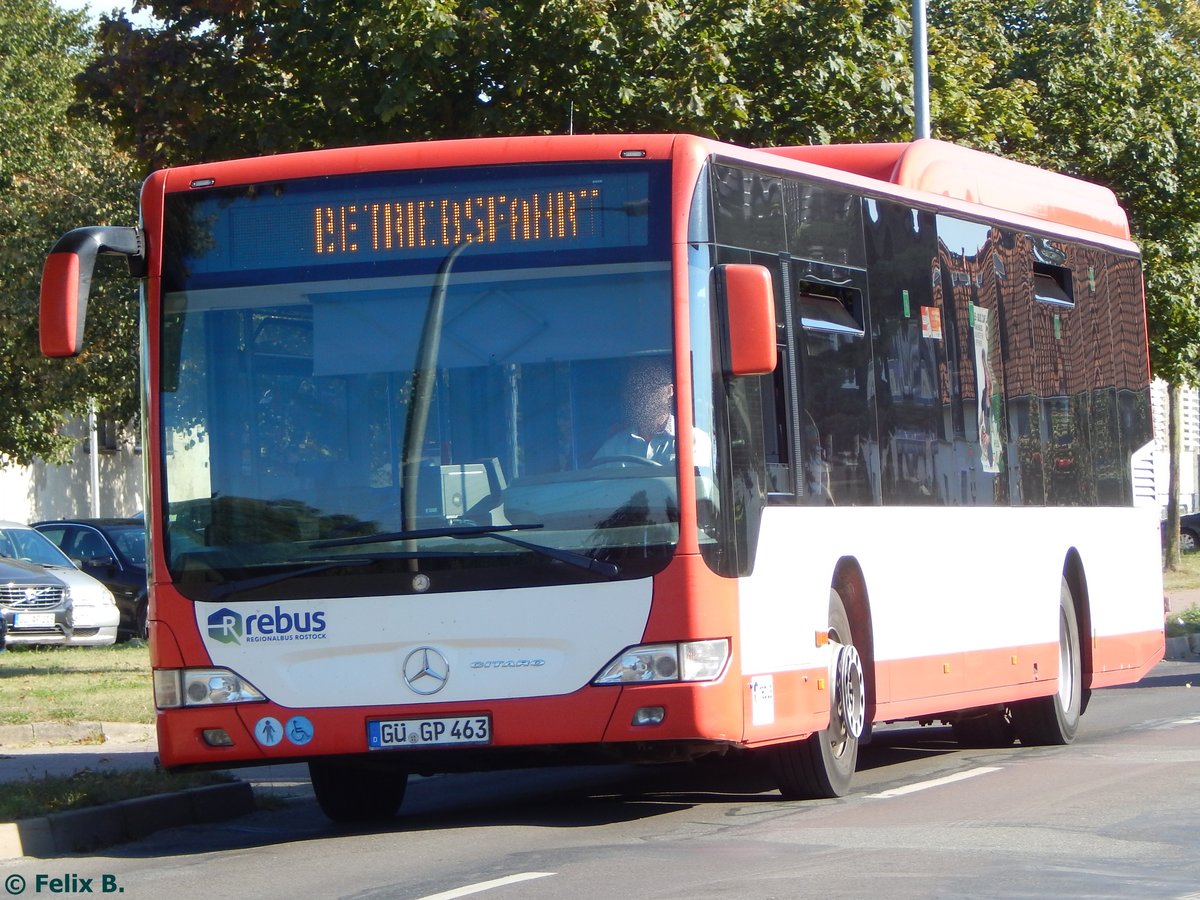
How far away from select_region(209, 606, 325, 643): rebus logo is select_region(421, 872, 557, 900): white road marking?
168 cm

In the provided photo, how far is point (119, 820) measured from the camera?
31.4ft

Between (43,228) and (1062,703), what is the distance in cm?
2336

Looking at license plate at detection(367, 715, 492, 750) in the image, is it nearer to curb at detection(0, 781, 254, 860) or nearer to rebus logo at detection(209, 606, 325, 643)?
rebus logo at detection(209, 606, 325, 643)

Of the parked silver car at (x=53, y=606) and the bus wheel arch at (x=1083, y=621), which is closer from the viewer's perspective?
the bus wheel arch at (x=1083, y=621)

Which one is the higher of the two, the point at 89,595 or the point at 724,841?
the point at 89,595

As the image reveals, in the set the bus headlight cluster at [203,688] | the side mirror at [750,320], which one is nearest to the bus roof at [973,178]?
the side mirror at [750,320]

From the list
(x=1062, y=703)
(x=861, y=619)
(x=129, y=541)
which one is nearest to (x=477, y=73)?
(x=1062, y=703)

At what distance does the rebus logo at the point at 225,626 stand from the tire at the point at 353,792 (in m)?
1.44

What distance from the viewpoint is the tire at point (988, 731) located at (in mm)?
13156

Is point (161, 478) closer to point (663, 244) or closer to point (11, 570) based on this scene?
point (663, 244)

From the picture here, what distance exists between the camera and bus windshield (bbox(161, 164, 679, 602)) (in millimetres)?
8570

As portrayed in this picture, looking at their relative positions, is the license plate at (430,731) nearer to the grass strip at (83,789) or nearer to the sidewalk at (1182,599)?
the grass strip at (83,789)

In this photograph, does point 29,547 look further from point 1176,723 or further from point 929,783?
point 929,783

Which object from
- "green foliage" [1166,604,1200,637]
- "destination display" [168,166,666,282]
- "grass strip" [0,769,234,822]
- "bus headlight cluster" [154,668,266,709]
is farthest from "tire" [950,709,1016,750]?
"green foliage" [1166,604,1200,637]
